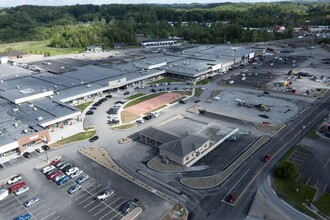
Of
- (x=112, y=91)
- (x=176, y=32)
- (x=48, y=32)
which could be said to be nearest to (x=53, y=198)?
(x=112, y=91)

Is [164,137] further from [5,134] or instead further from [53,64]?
[53,64]

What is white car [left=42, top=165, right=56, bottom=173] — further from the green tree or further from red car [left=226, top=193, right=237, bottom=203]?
the green tree

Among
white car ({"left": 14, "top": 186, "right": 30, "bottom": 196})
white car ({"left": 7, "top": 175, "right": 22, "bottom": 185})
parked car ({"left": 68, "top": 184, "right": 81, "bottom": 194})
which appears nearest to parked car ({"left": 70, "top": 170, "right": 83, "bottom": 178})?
parked car ({"left": 68, "top": 184, "right": 81, "bottom": 194})

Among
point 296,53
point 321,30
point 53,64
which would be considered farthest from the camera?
point 321,30

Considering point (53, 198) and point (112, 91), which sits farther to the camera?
point (112, 91)

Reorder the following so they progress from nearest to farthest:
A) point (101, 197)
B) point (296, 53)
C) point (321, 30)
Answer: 1. point (101, 197)
2. point (296, 53)
3. point (321, 30)

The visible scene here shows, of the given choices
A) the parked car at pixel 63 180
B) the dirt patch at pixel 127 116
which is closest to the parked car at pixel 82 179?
the parked car at pixel 63 180
